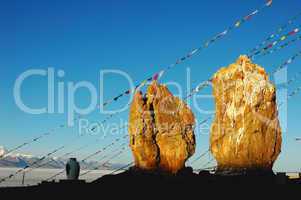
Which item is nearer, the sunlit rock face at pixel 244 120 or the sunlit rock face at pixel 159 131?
the sunlit rock face at pixel 244 120

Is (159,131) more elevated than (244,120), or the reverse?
(159,131)

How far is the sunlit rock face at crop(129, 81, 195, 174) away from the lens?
5844 cm

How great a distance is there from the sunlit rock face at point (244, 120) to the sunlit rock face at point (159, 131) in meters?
22.1

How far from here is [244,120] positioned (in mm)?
35469

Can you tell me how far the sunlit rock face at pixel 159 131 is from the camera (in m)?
58.4

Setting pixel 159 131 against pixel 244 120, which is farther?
pixel 159 131

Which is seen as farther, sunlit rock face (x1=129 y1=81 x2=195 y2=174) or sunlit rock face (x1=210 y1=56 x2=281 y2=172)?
sunlit rock face (x1=129 y1=81 x2=195 y2=174)

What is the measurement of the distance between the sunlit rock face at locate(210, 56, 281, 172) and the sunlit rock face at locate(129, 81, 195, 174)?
22.1 metres

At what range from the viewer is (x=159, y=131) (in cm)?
6044

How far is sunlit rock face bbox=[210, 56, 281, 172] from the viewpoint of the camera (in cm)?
3488

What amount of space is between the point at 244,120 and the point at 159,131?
2595 cm

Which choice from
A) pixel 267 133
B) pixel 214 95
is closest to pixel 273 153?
pixel 267 133

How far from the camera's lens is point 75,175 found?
24.2m

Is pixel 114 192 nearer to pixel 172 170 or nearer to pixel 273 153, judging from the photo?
pixel 273 153
